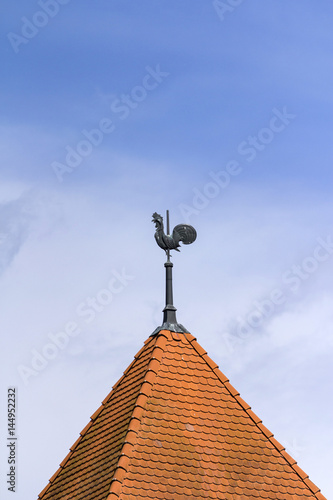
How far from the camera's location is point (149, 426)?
1597 centimetres

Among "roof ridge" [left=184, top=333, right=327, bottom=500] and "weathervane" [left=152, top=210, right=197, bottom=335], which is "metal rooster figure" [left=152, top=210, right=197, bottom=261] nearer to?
"weathervane" [left=152, top=210, right=197, bottom=335]

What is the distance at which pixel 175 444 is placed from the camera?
625 inches

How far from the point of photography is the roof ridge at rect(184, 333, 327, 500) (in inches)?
649

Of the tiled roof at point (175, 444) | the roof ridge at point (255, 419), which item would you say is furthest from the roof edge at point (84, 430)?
the roof ridge at point (255, 419)

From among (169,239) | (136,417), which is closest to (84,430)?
(136,417)

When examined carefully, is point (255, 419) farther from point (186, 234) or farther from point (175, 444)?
point (186, 234)

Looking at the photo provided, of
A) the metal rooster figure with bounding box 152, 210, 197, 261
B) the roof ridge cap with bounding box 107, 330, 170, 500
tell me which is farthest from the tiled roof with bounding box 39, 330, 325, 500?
the metal rooster figure with bounding box 152, 210, 197, 261

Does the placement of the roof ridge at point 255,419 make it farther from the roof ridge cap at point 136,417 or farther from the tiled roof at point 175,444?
the roof ridge cap at point 136,417

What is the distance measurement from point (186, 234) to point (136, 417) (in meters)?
3.92

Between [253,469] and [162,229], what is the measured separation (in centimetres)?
471

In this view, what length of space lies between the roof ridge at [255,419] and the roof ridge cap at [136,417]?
61 centimetres

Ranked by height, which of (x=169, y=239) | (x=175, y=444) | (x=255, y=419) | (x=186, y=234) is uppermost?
(x=186, y=234)

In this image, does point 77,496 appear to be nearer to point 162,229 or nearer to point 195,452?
point 195,452

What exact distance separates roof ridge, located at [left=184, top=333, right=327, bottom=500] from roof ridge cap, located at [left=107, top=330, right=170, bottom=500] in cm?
61
